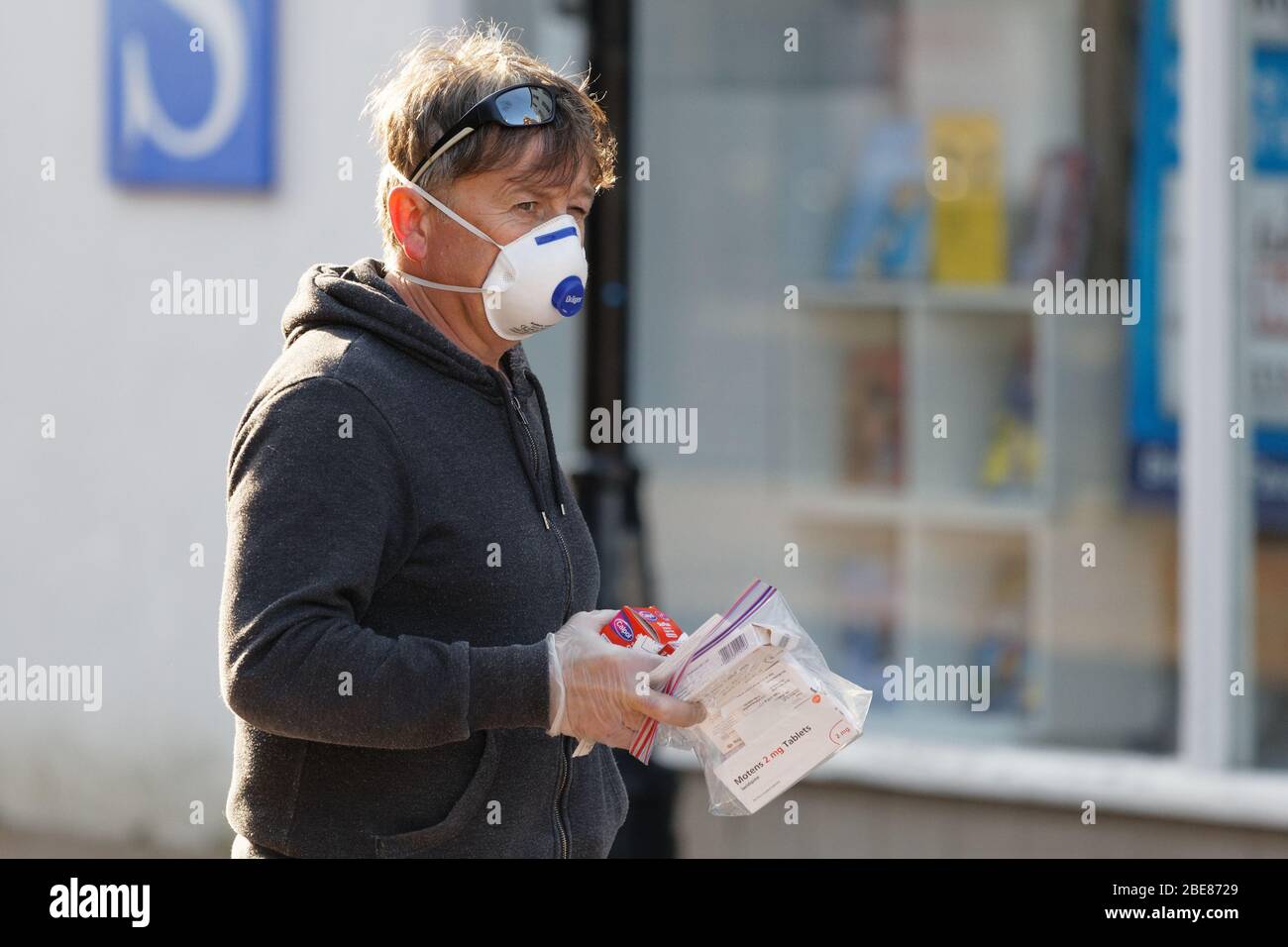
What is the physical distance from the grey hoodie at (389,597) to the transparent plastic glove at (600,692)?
22 millimetres

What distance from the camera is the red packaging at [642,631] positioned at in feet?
7.16

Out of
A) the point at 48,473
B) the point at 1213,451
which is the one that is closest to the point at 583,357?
the point at 1213,451

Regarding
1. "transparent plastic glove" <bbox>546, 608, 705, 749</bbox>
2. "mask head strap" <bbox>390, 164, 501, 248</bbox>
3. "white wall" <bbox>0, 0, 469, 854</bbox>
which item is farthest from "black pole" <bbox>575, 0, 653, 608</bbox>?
"transparent plastic glove" <bbox>546, 608, 705, 749</bbox>

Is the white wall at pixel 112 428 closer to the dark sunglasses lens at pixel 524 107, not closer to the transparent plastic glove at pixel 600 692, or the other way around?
the dark sunglasses lens at pixel 524 107

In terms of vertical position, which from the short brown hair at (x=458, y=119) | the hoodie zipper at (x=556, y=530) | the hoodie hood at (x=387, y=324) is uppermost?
the short brown hair at (x=458, y=119)

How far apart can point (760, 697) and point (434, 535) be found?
1.48ft

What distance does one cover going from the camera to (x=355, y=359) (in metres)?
2.07

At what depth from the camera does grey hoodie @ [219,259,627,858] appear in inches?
76.9

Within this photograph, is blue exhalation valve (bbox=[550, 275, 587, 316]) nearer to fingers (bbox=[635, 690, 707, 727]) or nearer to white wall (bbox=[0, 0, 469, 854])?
fingers (bbox=[635, 690, 707, 727])

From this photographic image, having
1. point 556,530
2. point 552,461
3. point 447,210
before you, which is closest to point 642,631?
point 556,530

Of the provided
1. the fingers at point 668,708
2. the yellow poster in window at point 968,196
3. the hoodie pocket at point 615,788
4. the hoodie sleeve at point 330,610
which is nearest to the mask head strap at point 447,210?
the hoodie sleeve at point 330,610

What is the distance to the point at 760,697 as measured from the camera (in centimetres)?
213

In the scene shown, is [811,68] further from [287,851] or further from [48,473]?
[287,851]

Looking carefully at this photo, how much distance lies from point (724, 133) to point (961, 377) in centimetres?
118
